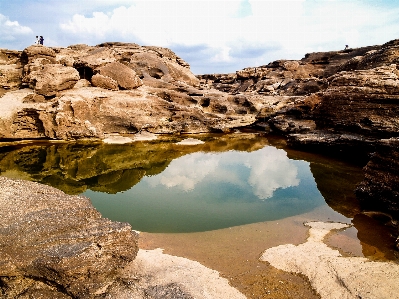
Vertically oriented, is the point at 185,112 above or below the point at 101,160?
above

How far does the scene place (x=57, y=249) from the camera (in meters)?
6.32

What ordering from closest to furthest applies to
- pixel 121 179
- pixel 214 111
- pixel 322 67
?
pixel 121 179 < pixel 214 111 < pixel 322 67

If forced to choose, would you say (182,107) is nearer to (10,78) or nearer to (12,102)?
(12,102)

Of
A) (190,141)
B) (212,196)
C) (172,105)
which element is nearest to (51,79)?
(172,105)

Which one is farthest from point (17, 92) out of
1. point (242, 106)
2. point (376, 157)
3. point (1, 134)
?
point (376, 157)

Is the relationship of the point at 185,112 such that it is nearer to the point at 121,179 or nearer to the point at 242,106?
the point at 242,106

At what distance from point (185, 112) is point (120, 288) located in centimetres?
2531

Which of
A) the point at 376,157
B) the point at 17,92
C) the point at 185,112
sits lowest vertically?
the point at 376,157

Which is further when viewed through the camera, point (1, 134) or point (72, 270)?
Result: point (1, 134)

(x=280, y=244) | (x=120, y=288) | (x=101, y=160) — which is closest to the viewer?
(x=120, y=288)

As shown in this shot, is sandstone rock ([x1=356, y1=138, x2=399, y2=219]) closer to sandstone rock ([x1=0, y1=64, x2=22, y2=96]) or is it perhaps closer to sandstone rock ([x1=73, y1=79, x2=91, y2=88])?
sandstone rock ([x1=73, y1=79, x2=91, y2=88])

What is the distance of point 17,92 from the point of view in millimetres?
26625

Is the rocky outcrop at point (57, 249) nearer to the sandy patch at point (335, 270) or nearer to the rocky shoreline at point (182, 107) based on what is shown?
the sandy patch at point (335, 270)

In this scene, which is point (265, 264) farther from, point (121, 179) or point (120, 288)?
point (121, 179)
